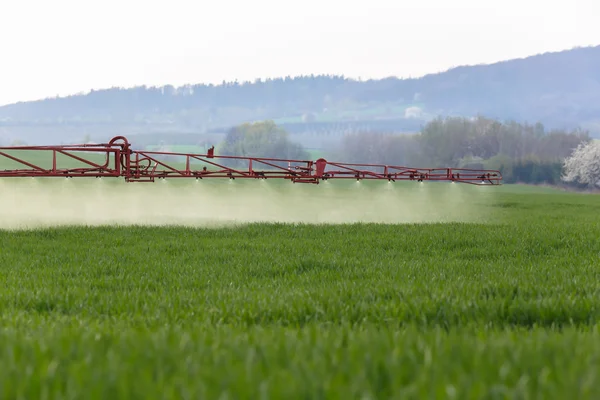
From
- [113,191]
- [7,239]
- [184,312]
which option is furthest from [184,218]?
[184,312]

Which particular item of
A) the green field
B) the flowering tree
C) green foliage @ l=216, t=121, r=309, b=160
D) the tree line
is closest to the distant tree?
green foliage @ l=216, t=121, r=309, b=160

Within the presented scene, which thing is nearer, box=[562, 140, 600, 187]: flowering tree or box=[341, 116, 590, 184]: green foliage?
box=[562, 140, 600, 187]: flowering tree

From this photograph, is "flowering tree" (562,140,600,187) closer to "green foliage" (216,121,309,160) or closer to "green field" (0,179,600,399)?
"green foliage" (216,121,309,160)

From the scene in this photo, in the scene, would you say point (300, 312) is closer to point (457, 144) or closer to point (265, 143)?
point (457, 144)

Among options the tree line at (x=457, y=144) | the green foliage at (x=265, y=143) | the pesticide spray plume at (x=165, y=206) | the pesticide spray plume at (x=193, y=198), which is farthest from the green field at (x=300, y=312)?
the green foliage at (x=265, y=143)

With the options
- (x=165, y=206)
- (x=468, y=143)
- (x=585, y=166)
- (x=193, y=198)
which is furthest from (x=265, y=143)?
(x=165, y=206)

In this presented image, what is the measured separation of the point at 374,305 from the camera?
7.14m

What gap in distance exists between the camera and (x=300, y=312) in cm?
705

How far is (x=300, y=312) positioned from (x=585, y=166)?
8520 centimetres

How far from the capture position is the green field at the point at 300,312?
301cm

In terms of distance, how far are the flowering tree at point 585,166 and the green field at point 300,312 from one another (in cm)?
7034

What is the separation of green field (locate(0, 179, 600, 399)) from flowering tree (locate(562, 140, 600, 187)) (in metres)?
70.3

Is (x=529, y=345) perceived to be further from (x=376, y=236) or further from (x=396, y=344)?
(x=376, y=236)

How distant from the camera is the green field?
9.87ft
